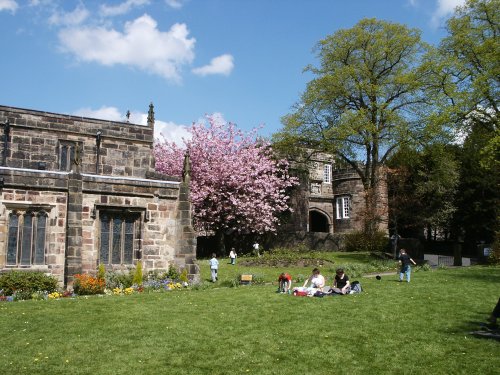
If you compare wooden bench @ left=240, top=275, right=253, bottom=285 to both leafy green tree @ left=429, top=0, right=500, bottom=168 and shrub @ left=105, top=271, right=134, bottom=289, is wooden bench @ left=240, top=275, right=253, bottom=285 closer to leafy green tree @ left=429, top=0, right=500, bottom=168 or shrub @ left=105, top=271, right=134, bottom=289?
shrub @ left=105, top=271, right=134, bottom=289

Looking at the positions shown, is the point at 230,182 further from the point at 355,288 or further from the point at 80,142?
the point at 355,288

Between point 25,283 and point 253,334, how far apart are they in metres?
10.7

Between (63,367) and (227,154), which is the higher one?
(227,154)

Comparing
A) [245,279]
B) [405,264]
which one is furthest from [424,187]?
[245,279]

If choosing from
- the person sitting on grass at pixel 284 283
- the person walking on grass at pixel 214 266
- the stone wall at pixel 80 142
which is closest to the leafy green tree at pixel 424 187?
the person walking on grass at pixel 214 266

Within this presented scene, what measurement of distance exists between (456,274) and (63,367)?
741 inches

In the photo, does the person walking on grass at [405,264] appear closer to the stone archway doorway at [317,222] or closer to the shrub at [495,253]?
the shrub at [495,253]

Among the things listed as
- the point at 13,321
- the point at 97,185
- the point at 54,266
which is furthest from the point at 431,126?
the point at 13,321

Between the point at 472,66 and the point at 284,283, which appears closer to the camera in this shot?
the point at 284,283

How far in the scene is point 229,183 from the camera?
38.9 metres

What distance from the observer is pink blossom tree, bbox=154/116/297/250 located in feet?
127

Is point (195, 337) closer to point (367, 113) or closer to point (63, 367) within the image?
point (63, 367)

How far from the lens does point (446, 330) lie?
12391 millimetres

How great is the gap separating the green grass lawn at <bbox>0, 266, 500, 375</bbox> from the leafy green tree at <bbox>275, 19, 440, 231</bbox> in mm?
21347
